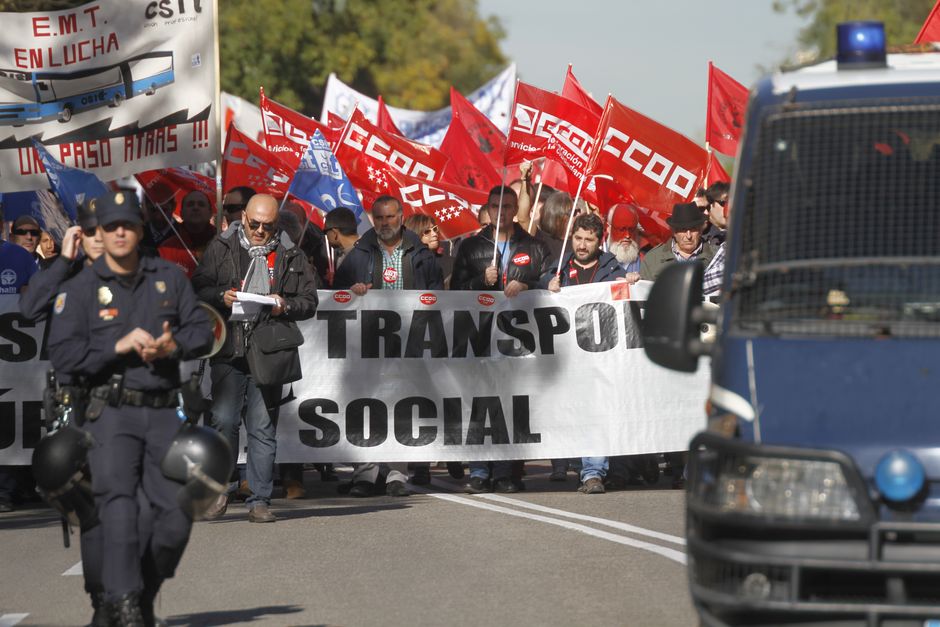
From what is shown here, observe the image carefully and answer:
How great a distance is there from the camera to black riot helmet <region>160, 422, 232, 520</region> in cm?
721

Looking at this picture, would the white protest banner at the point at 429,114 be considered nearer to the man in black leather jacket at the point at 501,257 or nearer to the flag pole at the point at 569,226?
the flag pole at the point at 569,226

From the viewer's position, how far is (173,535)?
7273 mm

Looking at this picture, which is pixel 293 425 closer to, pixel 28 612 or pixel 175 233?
pixel 175 233

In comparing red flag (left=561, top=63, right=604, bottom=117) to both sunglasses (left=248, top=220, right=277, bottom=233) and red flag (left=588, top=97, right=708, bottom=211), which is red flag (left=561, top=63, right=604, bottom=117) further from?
sunglasses (left=248, top=220, right=277, bottom=233)

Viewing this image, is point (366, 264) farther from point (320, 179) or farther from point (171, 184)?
point (171, 184)

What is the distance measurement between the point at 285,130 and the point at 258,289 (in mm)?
7436

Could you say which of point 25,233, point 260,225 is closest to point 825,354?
point 260,225

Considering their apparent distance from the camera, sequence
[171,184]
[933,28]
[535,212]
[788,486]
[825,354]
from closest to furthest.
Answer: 1. [788,486]
2. [825,354]
3. [933,28]
4. [535,212]
5. [171,184]

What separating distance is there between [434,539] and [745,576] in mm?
5418

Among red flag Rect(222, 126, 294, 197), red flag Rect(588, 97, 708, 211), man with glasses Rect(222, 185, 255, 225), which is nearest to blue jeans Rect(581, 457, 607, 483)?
red flag Rect(588, 97, 708, 211)

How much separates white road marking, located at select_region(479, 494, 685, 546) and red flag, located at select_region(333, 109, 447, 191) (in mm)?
5498

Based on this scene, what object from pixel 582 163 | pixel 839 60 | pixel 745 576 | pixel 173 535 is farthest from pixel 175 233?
pixel 745 576

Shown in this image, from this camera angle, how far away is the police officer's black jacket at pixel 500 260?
1395 cm

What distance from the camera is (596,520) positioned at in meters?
11.5
